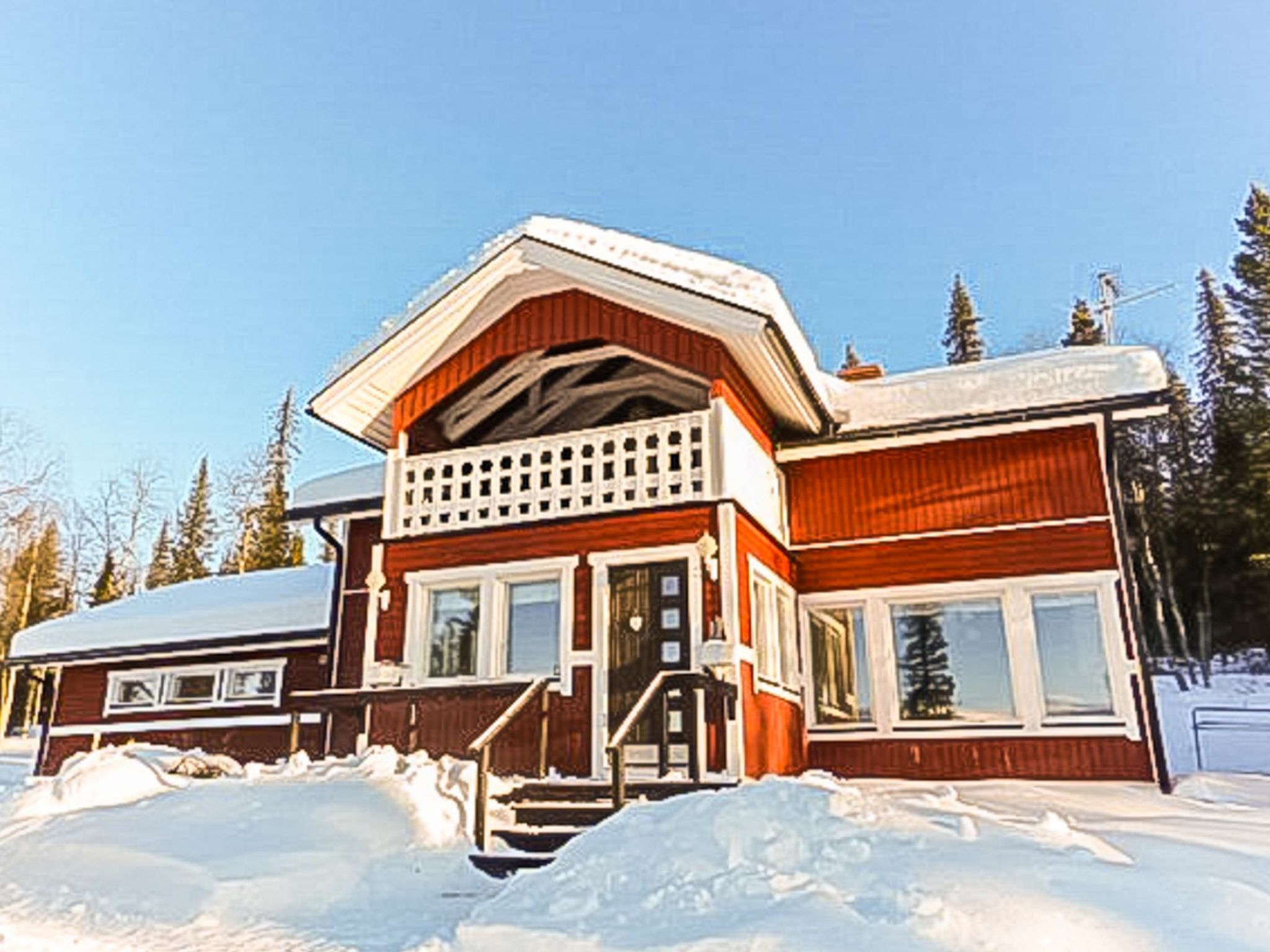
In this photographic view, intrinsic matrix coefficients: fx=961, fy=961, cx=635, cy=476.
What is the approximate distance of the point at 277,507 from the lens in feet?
121

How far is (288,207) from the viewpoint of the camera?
1817cm

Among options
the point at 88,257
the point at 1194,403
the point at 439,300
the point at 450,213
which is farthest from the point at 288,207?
the point at 1194,403

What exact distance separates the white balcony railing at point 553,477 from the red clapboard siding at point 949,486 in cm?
243

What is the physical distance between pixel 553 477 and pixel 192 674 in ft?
28.6

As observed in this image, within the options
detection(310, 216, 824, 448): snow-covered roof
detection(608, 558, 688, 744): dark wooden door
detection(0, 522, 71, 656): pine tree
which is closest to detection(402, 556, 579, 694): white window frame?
detection(608, 558, 688, 744): dark wooden door

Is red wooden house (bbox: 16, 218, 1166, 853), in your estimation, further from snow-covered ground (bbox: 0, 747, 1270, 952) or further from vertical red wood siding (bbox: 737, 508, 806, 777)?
snow-covered ground (bbox: 0, 747, 1270, 952)

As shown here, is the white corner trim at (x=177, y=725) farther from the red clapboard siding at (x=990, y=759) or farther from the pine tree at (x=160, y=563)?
the pine tree at (x=160, y=563)

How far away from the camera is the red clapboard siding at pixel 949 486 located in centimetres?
1067

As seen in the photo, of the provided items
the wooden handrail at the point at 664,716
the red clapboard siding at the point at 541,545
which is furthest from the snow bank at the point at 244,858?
the red clapboard siding at the point at 541,545

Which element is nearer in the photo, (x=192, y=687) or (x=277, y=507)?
(x=192, y=687)

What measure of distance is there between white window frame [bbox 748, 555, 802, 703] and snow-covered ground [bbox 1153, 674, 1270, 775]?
20.5 ft

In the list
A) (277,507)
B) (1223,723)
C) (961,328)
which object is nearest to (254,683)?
(1223,723)

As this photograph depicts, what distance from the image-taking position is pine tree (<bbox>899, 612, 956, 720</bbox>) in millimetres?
10625

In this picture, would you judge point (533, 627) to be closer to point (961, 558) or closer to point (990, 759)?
point (961, 558)
